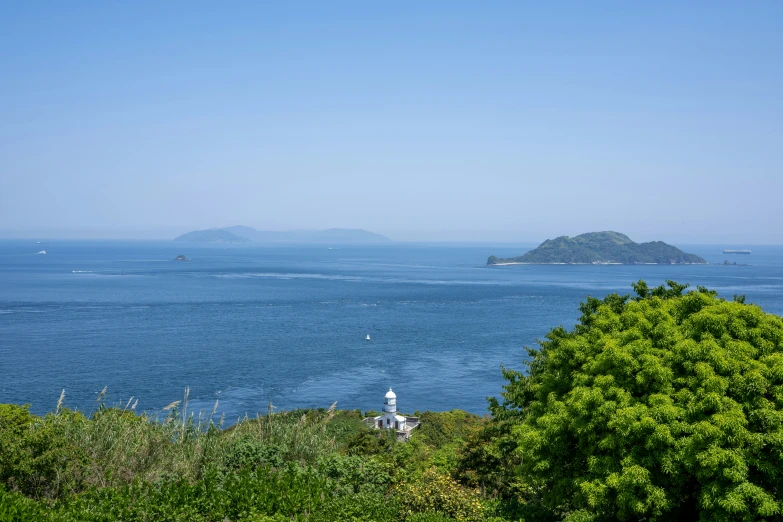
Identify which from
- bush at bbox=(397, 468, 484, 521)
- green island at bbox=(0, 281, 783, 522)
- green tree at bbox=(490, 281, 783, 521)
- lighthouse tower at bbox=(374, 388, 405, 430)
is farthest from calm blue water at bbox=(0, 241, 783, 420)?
green tree at bbox=(490, 281, 783, 521)

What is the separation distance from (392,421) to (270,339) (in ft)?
108

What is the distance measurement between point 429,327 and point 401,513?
6485 cm

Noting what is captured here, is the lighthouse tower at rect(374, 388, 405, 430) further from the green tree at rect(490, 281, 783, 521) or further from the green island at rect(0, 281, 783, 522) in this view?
the green tree at rect(490, 281, 783, 521)

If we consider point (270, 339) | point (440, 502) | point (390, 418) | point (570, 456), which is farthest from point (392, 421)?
point (270, 339)

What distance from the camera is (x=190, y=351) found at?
61781 millimetres

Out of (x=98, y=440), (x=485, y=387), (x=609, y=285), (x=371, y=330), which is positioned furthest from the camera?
(x=609, y=285)

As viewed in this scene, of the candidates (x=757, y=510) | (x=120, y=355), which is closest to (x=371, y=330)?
(x=120, y=355)

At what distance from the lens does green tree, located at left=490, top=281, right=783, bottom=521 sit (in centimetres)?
1066

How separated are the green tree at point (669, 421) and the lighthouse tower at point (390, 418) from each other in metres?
24.1

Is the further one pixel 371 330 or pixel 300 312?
pixel 300 312

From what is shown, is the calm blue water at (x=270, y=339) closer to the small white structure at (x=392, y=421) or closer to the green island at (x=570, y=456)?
the small white structure at (x=392, y=421)

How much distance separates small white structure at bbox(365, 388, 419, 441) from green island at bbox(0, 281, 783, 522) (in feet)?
69.7

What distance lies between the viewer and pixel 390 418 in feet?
127

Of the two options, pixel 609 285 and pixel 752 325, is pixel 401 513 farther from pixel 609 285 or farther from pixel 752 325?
pixel 609 285
